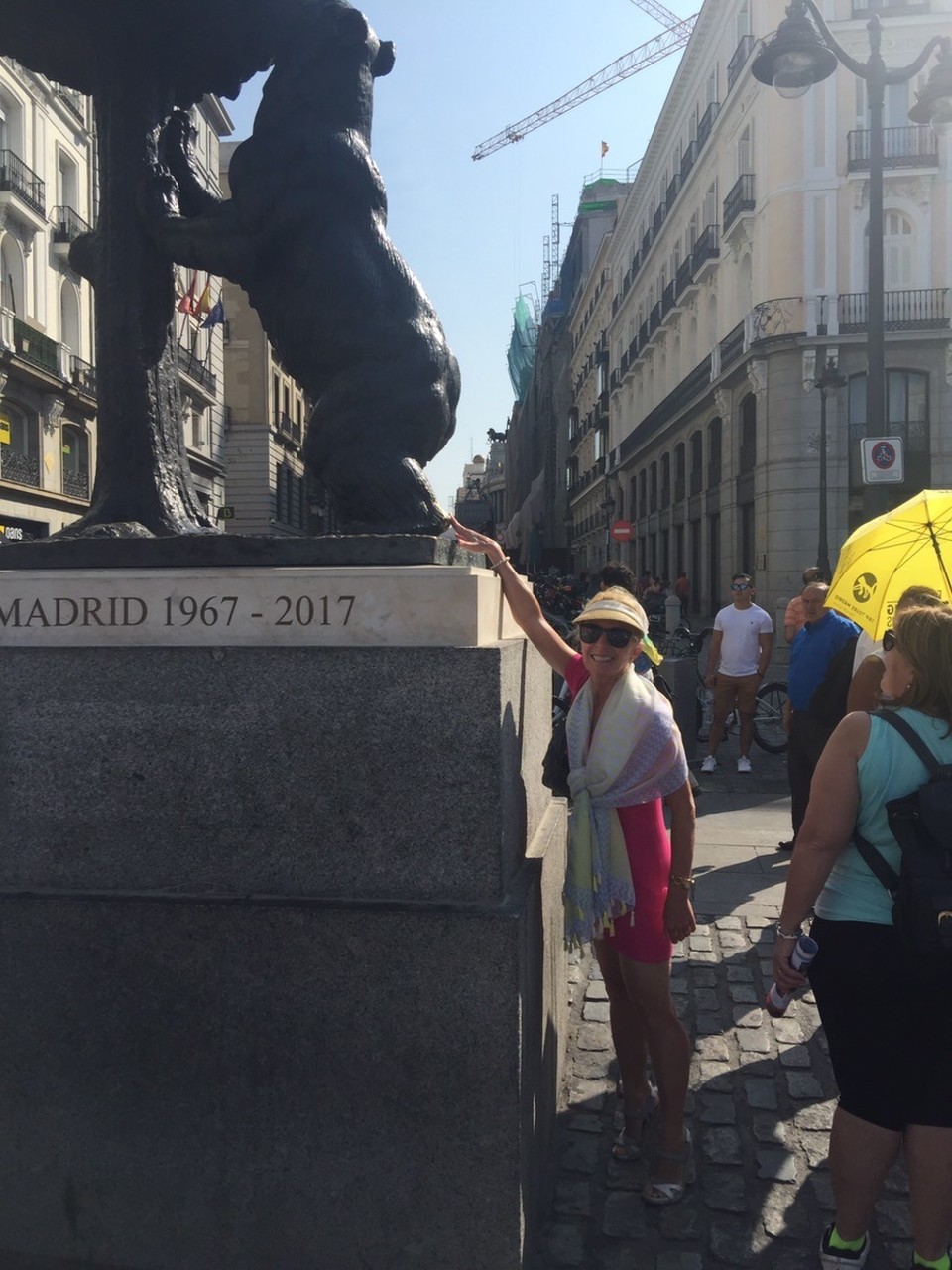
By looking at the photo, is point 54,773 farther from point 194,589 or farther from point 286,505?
point 286,505

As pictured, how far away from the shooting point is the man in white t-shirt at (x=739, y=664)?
369 inches

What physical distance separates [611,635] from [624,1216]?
1.65 metres

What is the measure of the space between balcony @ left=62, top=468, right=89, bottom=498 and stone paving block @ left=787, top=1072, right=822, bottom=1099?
28278mm

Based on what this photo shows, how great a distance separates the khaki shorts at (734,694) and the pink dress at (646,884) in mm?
6697

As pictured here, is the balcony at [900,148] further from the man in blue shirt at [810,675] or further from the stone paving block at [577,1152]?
the stone paving block at [577,1152]

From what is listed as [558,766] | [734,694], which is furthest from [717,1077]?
[734,694]

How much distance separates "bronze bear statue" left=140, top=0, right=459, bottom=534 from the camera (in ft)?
9.78

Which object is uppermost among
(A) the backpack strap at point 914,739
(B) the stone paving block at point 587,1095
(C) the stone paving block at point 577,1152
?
(A) the backpack strap at point 914,739

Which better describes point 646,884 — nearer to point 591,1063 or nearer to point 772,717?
point 591,1063

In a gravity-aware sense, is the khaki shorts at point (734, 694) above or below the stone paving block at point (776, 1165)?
above

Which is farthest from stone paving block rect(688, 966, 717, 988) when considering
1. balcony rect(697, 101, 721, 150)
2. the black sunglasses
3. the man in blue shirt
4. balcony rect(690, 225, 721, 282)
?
balcony rect(697, 101, 721, 150)

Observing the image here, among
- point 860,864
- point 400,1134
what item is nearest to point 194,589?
point 400,1134

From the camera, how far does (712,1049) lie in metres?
3.93

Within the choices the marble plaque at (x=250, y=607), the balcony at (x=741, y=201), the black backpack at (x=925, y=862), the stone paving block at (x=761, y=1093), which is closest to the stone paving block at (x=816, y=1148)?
the stone paving block at (x=761, y=1093)
